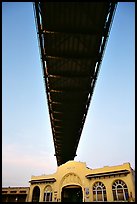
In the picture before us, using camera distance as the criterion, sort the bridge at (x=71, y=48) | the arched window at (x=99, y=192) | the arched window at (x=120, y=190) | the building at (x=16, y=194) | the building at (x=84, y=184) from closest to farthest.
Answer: the bridge at (x=71, y=48)
the arched window at (x=120, y=190)
the building at (x=84, y=184)
the arched window at (x=99, y=192)
the building at (x=16, y=194)

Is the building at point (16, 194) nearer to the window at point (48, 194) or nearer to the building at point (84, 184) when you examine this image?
the building at point (84, 184)

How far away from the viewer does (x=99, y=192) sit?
20594 mm

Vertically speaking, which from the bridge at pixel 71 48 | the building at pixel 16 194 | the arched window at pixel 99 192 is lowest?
the building at pixel 16 194

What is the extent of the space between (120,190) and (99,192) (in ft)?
8.37

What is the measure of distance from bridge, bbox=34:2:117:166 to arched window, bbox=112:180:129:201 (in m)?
8.33

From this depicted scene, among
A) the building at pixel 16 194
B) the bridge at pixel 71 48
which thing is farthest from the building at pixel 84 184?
the building at pixel 16 194

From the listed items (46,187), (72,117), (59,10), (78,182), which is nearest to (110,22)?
(59,10)

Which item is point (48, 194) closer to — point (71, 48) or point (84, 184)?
point (84, 184)

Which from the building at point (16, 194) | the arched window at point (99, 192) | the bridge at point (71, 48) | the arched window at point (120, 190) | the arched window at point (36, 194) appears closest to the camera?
the bridge at point (71, 48)

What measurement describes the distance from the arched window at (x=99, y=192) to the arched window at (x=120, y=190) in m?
1.25

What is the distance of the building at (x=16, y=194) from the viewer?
110 feet

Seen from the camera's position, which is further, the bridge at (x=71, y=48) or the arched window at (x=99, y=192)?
the arched window at (x=99, y=192)

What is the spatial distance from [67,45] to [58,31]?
1331mm

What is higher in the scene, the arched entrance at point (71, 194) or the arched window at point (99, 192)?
the arched window at point (99, 192)
